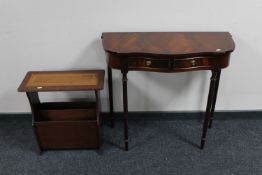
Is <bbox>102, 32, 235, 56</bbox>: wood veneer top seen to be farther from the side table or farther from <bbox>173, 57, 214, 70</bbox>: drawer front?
the side table

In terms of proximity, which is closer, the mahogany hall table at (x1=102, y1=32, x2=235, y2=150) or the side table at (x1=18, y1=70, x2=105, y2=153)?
the mahogany hall table at (x1=102, y1=32, x2=235, y2=150)

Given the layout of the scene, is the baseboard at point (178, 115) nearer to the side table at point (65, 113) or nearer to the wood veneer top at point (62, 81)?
the side table at point (65, 113)

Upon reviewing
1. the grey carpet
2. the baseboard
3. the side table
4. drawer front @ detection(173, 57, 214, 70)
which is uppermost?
drawer front @ detection(173, 57, 214, 70)

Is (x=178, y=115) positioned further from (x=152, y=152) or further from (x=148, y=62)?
(x=148, y=62)

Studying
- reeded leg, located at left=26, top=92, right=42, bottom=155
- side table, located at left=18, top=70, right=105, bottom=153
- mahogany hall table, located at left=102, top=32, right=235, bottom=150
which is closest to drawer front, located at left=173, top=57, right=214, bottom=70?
mahogany hall table, located at left=102, top=32, right=235, bottom=150

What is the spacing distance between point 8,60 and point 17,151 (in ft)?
1.98

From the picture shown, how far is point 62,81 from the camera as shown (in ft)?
5.64

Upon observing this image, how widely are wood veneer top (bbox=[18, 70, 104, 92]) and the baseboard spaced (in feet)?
1.49

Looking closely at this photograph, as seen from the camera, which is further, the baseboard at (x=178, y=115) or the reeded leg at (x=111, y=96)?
the baseboard at (x=178, y=115)

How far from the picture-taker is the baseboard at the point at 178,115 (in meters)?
2.14

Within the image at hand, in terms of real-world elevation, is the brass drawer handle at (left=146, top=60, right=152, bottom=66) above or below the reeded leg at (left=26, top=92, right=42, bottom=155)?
above

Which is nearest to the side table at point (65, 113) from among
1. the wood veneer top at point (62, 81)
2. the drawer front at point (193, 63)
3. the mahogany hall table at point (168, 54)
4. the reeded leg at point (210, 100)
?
the wood veneer top at point (62, 81)

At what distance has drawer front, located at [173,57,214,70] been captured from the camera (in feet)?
4.91

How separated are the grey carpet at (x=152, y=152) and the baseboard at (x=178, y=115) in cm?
3
